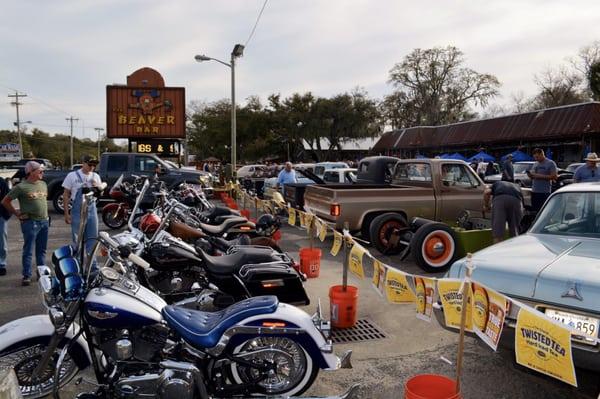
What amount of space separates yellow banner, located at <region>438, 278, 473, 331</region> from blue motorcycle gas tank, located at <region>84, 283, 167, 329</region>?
1.98m

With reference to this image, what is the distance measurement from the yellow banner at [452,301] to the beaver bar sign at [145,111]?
55.0 feet

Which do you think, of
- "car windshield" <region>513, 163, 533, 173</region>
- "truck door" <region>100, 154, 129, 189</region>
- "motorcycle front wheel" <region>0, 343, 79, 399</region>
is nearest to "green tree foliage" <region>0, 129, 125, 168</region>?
"truck door" <region>100, 154, 129, 189</region>

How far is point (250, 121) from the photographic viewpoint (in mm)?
48062

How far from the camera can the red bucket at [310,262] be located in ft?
23.1

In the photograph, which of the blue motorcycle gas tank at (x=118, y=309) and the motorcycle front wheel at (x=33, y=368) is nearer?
the blue motorcycle gas tank at (x=118, y=309)

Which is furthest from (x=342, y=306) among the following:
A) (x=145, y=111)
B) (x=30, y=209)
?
(x=145, y=111)

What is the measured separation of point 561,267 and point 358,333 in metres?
2.27

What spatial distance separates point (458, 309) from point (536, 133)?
2783cm

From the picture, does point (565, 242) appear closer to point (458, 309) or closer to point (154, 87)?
point (458, 309)

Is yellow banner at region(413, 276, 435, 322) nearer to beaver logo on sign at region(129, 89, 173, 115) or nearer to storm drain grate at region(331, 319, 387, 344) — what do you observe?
storm drain grate at region(331, 319, 387, 344)

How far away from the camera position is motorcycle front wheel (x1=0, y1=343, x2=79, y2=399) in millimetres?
3229

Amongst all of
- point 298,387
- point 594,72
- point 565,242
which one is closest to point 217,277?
point 298,387

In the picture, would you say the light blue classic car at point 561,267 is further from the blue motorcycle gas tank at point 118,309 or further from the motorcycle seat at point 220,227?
the motorcycle seat at point 220,227

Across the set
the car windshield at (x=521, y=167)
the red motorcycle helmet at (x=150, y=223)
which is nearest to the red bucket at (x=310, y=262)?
the red motorcycle helmet at (x=150, y=223)
